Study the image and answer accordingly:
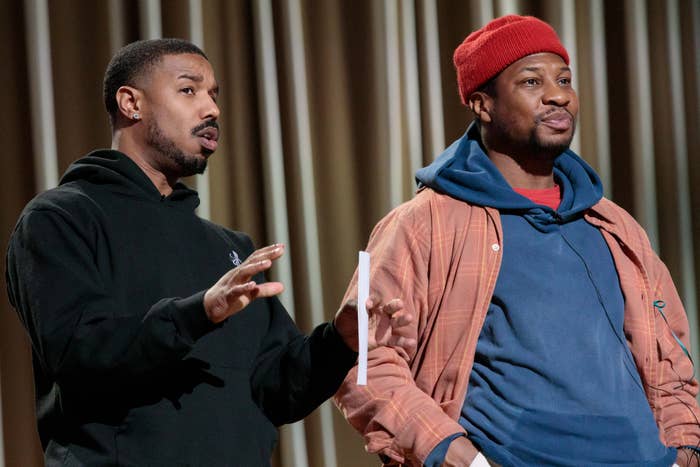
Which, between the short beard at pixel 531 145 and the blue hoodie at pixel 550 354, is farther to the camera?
the short beard at pixel 531 145

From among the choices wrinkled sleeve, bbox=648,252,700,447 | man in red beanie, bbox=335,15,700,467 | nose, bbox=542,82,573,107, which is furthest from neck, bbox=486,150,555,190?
wrinkled sleeve, bbox=648,252,700,447

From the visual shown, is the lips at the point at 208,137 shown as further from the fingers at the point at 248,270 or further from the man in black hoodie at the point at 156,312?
the fingers at the point at 248,270

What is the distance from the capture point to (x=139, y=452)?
5.04ft

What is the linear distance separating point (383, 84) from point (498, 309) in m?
1.15

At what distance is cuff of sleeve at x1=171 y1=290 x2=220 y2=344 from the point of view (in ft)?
4.79

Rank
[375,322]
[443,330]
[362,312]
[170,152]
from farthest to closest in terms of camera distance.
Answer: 1. [443,330]
2. [170,152]
3. [375,322]
4. [362,312]

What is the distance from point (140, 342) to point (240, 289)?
17cm

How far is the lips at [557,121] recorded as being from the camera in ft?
6.84

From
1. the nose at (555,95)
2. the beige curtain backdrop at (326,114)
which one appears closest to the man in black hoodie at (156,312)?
the nose at (555,95)

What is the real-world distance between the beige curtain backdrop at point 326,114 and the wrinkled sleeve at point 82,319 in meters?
1.16

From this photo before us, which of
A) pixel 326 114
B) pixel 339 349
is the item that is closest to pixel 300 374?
pixel 339 349

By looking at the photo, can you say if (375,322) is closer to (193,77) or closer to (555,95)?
(193,77)

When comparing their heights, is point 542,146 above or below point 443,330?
above

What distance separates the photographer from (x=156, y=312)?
149 centimetres
